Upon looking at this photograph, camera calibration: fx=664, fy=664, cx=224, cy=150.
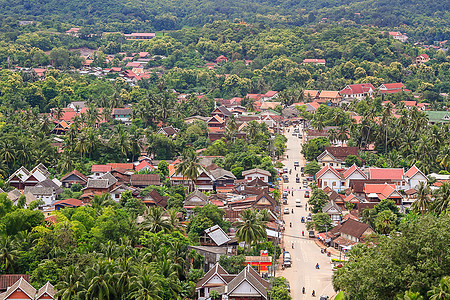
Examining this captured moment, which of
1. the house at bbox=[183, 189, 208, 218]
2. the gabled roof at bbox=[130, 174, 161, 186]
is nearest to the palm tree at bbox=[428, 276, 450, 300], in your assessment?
the house at bbox=[183, 189, 208, 218]

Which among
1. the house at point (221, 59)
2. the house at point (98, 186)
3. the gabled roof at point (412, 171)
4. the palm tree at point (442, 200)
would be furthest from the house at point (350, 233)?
the house at point (221, 59)

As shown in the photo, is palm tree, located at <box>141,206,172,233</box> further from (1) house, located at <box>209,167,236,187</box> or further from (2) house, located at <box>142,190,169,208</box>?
(1) house, located at <box>209,167,236,187</box>

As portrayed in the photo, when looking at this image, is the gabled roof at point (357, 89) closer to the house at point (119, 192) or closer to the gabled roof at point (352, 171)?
the gabled roof at point (352, 171)

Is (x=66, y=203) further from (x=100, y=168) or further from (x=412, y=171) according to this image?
(x=412, y=171)

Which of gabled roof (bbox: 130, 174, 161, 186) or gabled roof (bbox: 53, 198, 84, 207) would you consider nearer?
gabled roof (bbox: 53, 198, 84, 207)

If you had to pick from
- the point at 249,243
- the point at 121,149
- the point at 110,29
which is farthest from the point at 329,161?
the point at 110,29

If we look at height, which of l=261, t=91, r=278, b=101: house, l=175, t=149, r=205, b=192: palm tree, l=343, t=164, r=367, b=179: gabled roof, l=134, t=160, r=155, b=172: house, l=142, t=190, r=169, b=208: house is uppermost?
l=175, t=149, r=205, b=192: palm tree
